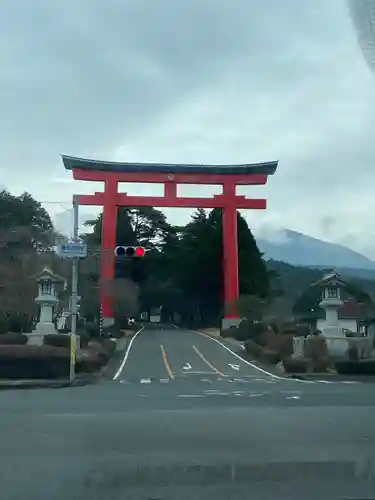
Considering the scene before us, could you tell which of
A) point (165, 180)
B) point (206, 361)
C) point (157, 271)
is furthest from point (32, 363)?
point (157, 271)

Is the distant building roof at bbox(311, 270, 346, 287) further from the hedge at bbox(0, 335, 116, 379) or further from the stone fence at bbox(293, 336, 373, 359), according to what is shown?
the hedge at bbox(0, 335, 116, 379)

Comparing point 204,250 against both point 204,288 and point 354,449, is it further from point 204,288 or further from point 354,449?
point 354,449

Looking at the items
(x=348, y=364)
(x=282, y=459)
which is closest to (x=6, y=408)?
(x=282, y=459)

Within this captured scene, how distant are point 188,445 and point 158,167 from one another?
41.6m

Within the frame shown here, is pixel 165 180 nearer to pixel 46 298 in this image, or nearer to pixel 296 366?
pixel 46 298

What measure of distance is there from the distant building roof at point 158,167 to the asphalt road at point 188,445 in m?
31.5

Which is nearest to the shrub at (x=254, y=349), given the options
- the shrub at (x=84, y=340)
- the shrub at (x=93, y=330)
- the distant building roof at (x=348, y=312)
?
the shrub at (x=84, y=340)

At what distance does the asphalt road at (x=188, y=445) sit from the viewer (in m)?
7.23

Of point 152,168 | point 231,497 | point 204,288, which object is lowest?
point 231,497

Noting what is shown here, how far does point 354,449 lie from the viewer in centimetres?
963

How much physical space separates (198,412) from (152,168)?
37.3 meters

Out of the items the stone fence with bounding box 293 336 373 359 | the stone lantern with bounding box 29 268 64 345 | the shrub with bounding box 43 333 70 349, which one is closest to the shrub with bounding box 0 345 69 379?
the shrub with bounding box 43 333 70 349

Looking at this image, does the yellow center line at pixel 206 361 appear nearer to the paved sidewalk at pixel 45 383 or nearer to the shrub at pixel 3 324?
the paved sidewalk at pixel 45 383

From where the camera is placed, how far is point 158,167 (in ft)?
167
